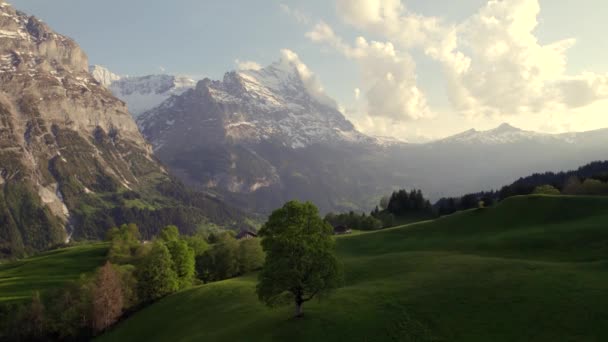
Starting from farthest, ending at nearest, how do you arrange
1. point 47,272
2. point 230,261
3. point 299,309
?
point 47,272 < point 230,261 < point 299,309

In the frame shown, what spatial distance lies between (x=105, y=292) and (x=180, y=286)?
1854cm

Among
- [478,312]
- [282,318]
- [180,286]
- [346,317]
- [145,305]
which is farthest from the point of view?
[180,286]

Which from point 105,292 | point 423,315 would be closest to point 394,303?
point 423,315

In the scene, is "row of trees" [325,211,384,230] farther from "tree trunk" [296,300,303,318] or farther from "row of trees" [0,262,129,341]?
"tree trunk" [296,300,303,318]

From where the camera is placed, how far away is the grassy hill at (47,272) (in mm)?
106312

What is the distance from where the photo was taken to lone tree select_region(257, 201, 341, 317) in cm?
4819

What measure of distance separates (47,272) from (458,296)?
418 feet

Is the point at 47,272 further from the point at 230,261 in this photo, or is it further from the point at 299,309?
the point at 299,309

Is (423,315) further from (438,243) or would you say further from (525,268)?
(438,243)

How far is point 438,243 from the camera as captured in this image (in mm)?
86250

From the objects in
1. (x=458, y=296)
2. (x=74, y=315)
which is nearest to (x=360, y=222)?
(x=74, y=315)

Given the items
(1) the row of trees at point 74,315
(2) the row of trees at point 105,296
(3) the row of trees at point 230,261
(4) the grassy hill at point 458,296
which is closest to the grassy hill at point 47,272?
(2) the row of trees at point 105,296

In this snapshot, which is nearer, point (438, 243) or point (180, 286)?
point (438, 243)

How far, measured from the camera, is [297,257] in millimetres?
48688
